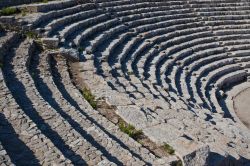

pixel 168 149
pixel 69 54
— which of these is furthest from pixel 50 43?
Result: pixel 168 149

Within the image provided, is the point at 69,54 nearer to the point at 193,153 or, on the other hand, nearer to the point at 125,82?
the point at 125,82

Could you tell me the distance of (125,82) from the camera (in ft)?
38.7

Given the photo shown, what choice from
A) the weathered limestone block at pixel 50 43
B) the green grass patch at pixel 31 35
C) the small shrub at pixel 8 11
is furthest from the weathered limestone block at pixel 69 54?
the small shrub at pixel 8 11

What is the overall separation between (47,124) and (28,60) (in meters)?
3.86

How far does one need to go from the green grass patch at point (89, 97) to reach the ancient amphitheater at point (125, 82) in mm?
31

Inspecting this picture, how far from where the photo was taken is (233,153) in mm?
8094

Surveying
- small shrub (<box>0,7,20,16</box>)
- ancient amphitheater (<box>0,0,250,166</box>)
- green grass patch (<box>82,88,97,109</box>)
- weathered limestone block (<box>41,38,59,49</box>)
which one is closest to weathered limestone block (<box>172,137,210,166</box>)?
ancient amphitheater (<box>0,0,250,166</box>)

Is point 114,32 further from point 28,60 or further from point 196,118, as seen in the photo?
point 196,118

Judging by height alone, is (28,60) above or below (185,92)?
above

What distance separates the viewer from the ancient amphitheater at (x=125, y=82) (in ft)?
23.8

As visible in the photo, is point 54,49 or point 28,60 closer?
point 28,60

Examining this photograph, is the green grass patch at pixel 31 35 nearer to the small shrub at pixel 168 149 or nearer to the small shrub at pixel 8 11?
the small shrub at pixel 8 11

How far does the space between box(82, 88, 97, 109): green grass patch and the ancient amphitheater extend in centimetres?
3

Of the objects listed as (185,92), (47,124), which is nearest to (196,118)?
(185,92)
